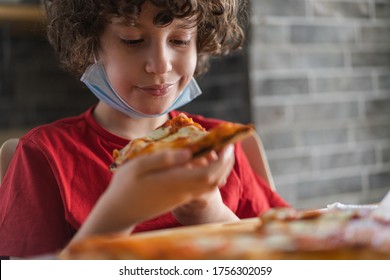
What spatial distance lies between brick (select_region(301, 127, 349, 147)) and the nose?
1.32 metres

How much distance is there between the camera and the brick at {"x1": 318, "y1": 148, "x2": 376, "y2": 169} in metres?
2.17

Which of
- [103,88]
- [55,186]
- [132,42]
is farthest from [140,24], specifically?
[55,186]

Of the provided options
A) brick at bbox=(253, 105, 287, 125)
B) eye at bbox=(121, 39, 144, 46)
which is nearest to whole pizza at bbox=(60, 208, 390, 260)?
eye at bbox=(121, 39, 144, 46)

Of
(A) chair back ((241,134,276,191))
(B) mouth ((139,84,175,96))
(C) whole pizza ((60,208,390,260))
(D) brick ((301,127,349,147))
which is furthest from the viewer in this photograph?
(D) brick ((301,127,349,147))

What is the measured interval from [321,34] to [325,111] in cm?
28

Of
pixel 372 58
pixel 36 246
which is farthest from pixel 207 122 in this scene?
pixel 372 58

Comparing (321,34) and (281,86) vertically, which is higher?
(321,34)

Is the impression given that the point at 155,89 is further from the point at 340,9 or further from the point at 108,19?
the point at 340,9

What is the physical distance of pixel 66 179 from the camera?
921mm

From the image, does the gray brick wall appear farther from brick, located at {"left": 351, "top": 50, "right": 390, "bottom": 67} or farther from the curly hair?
the curly hair

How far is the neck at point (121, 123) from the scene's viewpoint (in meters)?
1.08

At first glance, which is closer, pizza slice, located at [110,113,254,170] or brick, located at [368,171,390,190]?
pizza slice, located at [110,113,254,170]

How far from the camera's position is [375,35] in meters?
2.31

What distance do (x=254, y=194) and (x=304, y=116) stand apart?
3.45 feet
